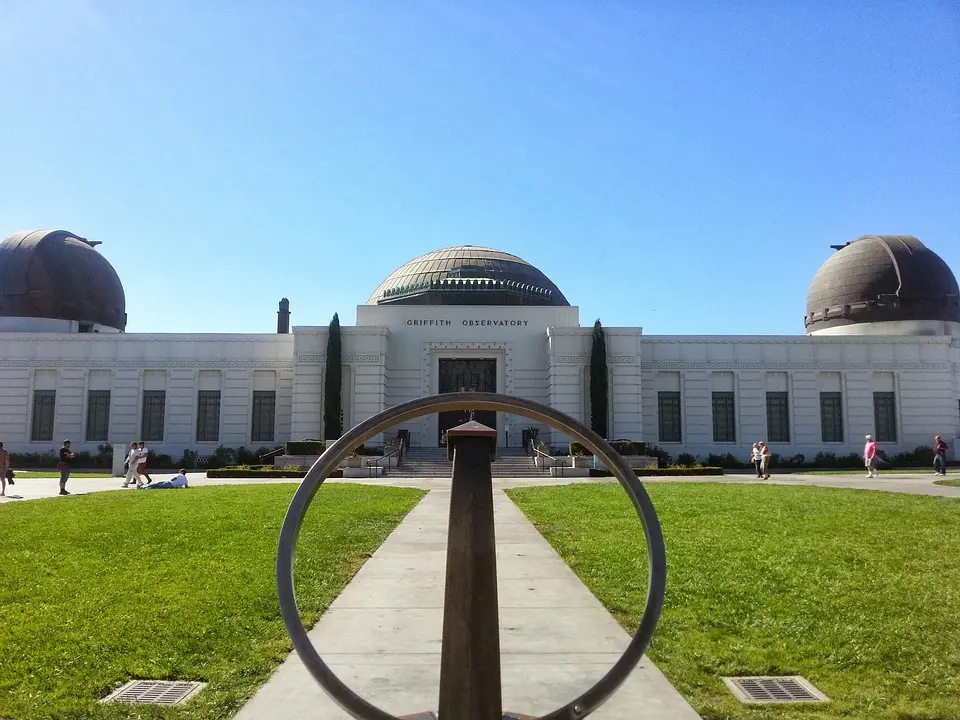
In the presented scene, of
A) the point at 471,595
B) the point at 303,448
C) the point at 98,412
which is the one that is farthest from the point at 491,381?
the point at 471,595

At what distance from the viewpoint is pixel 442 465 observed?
29.2 meters

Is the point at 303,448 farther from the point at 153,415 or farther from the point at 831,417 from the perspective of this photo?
the point at 831,417

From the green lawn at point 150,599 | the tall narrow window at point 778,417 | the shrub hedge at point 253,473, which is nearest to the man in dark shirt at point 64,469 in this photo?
the green lawn at point 150,599

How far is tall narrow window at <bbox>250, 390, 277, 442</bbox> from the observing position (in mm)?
34250

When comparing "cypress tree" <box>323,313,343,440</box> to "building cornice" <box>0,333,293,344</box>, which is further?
"building cornice" <box>0,333,293,344</box>

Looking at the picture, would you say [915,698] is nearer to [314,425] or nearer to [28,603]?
[28,603]

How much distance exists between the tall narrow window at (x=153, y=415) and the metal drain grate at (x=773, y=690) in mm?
34130

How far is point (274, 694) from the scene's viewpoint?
13.1 feet

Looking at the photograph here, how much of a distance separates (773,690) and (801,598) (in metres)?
2.38

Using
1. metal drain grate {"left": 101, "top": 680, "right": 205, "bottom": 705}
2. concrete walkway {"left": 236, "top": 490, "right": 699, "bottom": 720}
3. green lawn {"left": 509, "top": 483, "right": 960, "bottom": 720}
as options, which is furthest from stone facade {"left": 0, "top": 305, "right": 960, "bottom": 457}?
metal drain grate {"left": 101, "top": 680, "right": 205, "bottom": 705}

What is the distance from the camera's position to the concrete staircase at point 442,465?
2717cm

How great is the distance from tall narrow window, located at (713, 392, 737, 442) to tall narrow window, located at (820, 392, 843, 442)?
14.0 ft

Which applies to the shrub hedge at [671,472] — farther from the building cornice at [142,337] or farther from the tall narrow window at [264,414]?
the building cornice at [142,337]

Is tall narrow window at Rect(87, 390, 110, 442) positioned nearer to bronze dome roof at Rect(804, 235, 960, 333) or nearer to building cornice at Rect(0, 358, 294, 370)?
building cornice at Rect(0, 358, 294, 370)
